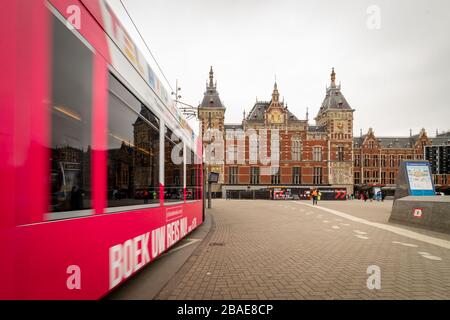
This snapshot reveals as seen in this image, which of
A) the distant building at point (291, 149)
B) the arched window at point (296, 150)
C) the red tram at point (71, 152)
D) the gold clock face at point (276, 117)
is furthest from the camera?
the arched window at point (296, 150)

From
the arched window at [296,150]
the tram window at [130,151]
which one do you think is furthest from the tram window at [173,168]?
the arched window at [296,150]

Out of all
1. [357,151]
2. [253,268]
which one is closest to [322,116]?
[357,151]

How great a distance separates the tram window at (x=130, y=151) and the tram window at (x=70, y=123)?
461 millimetres

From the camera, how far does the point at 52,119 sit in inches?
88.4

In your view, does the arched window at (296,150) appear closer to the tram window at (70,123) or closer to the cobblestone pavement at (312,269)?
the cobblestone pavement at (312,269)

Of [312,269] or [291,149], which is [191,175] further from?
[291,149]

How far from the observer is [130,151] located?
3744 millimetres

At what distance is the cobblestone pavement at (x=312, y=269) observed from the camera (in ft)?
12.8

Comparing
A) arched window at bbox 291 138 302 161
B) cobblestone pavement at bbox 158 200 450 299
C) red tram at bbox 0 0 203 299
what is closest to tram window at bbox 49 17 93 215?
red tram at bbox 0 0 203 299

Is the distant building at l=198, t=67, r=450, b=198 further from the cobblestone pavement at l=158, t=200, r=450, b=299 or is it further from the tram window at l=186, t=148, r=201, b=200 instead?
the cobblestone pavement at l=158, t=200, r=450, b=299

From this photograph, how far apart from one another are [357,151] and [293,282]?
192ft

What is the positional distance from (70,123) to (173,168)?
3.47 metres

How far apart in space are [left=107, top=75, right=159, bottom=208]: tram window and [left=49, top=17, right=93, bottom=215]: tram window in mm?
461

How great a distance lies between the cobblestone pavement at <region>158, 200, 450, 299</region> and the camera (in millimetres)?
3902
